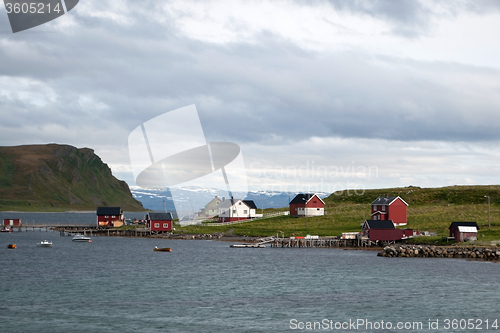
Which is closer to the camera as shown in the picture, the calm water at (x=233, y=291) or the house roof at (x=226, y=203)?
the calm water at (x=233, y=291)

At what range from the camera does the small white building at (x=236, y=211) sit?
482ft

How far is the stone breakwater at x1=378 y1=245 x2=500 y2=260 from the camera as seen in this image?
269 ft

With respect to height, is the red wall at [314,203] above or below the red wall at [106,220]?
above

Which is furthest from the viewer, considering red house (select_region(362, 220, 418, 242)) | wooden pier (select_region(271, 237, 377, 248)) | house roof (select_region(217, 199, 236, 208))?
house roof (select_region(217, 199, 236, 208))

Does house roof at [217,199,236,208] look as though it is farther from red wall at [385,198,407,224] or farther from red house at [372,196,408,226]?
red wall at [385,198,407,224]

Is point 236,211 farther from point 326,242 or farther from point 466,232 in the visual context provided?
point 466,232

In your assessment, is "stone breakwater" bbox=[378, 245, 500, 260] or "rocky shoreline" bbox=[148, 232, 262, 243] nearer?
"stone breakwater" bbox=[378, 245, 500, 260]

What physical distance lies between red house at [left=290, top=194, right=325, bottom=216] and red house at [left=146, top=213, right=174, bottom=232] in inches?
1264

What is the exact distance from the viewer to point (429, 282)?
6122 centimetres

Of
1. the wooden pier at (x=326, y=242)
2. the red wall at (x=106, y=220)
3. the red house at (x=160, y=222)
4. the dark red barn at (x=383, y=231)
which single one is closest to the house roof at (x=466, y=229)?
the dark red barn at (x=383, y=231)

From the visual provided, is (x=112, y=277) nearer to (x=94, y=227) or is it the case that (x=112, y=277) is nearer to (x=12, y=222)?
(x=94, y=227)

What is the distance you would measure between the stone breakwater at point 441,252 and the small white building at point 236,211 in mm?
62315

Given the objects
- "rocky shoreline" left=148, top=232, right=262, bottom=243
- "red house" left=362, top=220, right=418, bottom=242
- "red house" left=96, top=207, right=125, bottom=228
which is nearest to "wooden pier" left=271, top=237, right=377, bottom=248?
"red house" left=362, top=220, right=418, bottom=242

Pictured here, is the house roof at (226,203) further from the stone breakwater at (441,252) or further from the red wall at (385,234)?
the stone breakwater at (441,252)
